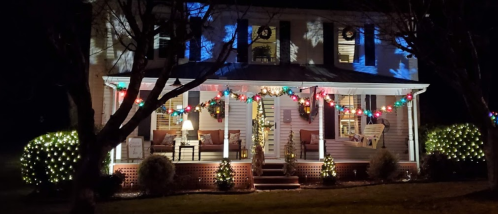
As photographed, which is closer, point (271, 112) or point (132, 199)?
point (132, 199)

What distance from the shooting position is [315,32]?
14188 millimetres

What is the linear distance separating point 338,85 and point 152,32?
21.1 ft

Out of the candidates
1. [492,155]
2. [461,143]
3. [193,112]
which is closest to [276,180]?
[193,112]

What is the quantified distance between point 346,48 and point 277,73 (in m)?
3.34

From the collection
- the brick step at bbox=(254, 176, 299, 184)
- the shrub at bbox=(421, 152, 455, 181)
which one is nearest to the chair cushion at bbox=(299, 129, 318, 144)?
the brick step at bbox=(254, 176, 299, 184)

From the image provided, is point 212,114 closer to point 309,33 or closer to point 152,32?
point 309,33

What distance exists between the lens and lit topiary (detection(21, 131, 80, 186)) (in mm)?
9961

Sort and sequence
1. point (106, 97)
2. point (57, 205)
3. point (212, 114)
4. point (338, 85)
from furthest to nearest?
point (212, 114)
point (106, 97)
point (338, 85)
point (57, 205)

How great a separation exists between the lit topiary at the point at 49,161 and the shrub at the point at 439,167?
395 inches

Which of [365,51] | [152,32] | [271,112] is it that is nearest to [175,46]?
[152,32]

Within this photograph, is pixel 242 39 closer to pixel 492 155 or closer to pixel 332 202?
pixel 332 202

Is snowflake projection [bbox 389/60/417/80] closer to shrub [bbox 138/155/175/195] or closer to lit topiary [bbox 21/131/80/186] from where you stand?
shrub [bbox 138/155/175/195]

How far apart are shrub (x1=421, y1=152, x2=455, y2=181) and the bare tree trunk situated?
2.46 metres

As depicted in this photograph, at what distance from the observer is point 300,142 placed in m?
14.1
